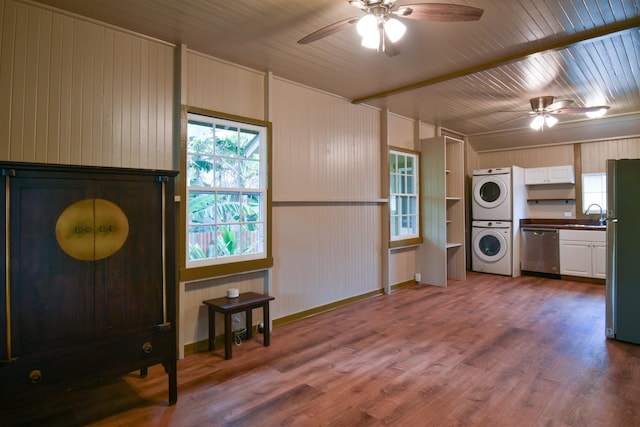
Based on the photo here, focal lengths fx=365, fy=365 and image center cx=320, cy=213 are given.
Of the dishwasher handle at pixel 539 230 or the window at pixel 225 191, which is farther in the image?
the dishwasher handle at pixel 539 230

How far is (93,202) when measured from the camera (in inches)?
84.0

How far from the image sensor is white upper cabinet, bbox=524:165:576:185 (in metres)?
6.41

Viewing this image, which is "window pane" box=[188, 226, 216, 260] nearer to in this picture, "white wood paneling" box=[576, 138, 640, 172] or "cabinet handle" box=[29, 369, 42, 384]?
"cabinet handle" box=[29, 369, 42, 384]

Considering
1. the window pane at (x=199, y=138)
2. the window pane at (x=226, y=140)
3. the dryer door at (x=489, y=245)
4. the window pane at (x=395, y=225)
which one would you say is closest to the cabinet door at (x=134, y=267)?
the window pane at (x=199, y=138)

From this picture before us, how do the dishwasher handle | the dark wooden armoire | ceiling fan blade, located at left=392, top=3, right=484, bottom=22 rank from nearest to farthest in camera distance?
the dark wooden armoire
ceiling fan blade, located at left=392, top=3, right=484, bottom=22
the dishwasher handle

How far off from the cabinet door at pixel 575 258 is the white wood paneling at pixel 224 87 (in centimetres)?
553

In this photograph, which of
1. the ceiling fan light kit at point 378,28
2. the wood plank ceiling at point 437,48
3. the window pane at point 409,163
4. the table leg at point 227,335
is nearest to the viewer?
the ceiling fan light kit at point 378,28

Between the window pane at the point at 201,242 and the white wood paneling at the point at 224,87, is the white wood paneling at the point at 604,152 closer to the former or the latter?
the white wood paneling at the point at 224,87

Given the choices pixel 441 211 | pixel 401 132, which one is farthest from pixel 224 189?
pixel 441 211

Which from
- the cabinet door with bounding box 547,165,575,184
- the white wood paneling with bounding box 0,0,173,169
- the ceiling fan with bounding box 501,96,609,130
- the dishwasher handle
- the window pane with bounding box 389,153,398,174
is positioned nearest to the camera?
the white wood paneling with bounding box 0,0,173,169

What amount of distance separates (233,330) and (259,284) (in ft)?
1.69

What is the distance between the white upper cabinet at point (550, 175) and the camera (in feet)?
21.0

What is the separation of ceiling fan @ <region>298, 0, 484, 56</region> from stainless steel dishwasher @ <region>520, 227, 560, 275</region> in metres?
5.35

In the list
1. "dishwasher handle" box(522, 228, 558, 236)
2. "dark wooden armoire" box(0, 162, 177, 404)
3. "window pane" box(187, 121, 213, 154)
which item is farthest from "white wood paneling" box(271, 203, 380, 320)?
"dishwasher handle" box(522, 228, 558, 236)
